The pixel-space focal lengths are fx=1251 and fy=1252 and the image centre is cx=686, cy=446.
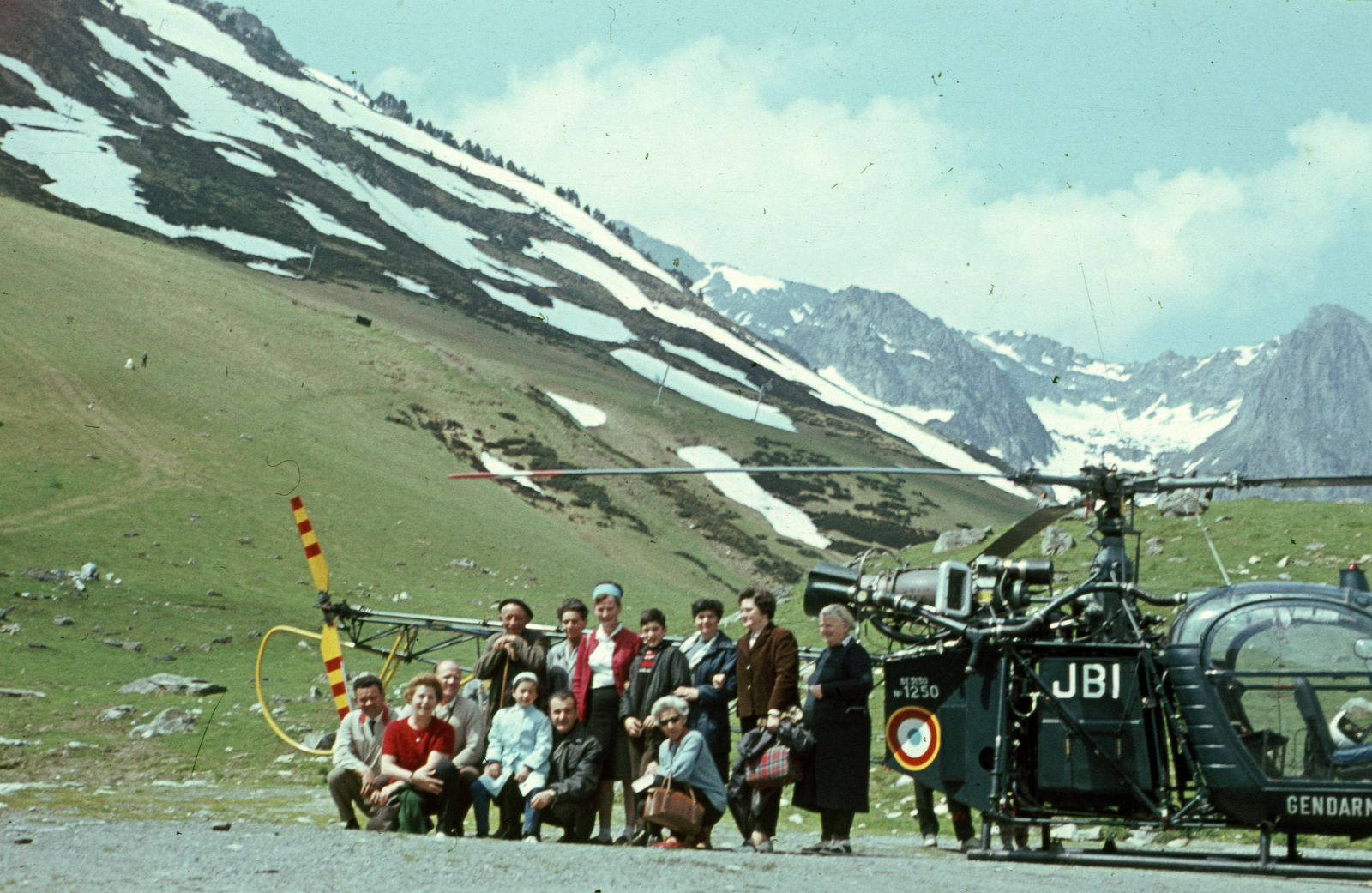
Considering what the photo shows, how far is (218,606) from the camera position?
33.4m

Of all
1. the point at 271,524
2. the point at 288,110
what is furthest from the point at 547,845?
the point at 288,110

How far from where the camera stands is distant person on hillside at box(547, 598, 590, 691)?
10.5 metres

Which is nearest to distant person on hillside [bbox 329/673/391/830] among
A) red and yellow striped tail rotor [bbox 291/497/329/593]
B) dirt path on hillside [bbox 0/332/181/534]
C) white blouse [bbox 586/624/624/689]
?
white blouse [bbox 586/624/624/689]

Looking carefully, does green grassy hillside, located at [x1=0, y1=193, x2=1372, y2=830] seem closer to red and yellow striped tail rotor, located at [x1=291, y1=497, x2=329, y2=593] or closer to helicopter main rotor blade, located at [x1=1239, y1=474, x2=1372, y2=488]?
helicopter main rotor blade, located at [x1=1239, y1=474, x2=1372, y2=488]

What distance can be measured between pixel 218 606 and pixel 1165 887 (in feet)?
99.4

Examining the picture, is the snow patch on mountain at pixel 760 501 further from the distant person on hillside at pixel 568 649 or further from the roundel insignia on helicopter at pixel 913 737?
the roundel insignia on helicopter at pixel 913 737

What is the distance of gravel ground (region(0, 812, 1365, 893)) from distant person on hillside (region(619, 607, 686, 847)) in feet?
5.15

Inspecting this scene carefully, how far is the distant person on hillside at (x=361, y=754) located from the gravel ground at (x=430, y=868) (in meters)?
1.00

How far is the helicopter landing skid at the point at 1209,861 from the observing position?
7.71m

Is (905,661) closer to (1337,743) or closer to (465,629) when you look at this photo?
(1337,743)

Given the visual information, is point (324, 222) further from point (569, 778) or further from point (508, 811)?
point (569, 778)

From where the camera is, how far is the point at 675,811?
9.15m

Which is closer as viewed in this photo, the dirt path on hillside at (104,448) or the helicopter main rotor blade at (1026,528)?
the helicopter main rotor blade at (1026,528)

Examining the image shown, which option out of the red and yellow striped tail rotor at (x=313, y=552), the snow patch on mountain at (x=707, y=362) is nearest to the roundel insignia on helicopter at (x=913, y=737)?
the red and yellow striped tail rotor at (x=313, y=552)
